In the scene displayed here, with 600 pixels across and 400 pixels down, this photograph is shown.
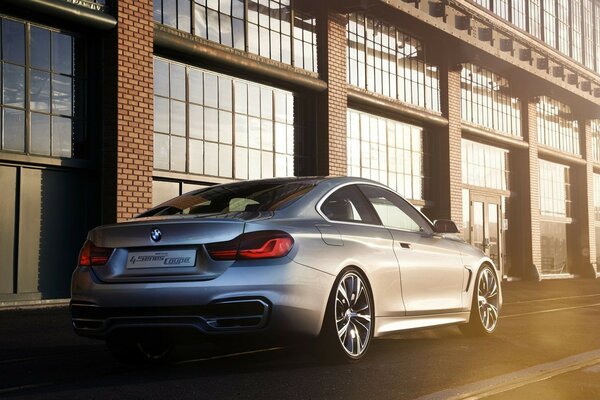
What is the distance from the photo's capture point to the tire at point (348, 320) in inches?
238

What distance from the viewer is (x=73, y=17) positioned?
1166 cm

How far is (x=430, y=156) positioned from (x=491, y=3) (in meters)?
5.21

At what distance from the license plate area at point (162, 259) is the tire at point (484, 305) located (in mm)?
3513

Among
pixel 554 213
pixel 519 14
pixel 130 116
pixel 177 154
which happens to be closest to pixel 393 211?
pixel 130 116

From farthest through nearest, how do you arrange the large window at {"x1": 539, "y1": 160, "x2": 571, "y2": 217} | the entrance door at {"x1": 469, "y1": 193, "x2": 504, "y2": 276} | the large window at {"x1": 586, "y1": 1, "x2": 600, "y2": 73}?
the large window at {"x1": 586, "y1": 1, "x2": 600, "y2": 73} < the large window at {"x1": 539, "y1": 160, "x2": 571, "y2": 217} < the entrance door at {"x1": 469, "y1": 193, "x2": 504, "y2": 276}

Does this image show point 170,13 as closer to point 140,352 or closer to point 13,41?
point 13,41

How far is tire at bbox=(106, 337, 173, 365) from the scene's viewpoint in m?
6.43

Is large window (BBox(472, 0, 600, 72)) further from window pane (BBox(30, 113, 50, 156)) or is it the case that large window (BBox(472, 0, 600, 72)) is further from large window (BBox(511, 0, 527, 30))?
window pane (BBox(30, 113, 50, 156))

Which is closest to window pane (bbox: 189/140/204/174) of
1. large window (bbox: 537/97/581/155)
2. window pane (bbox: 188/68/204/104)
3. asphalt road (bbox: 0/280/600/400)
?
window pane (bbox: 188/68/204/104)

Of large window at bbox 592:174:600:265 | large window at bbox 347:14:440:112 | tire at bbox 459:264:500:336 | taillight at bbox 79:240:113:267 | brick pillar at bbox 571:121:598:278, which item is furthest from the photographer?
large window at bbox 592:174:600:265

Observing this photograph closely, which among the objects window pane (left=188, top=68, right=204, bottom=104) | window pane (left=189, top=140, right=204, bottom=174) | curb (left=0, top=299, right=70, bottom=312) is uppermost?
window pane (left=188, top=68, right=204, bottom=104)

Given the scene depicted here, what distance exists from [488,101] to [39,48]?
14.2m

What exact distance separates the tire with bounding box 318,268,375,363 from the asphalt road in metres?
0.14

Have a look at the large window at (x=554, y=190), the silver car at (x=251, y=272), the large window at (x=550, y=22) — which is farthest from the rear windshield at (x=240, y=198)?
the large window at (x=550, y=22)
